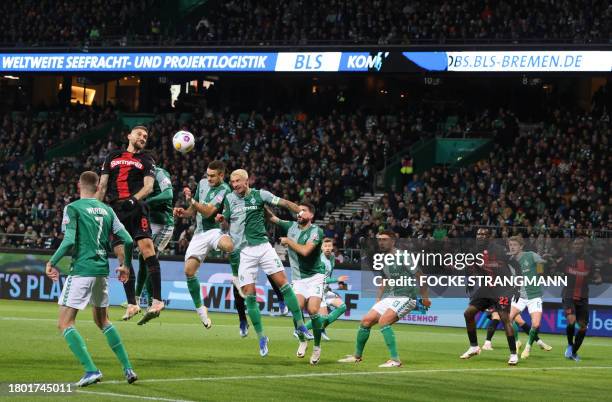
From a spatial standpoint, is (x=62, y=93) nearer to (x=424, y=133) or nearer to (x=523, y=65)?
(x=424, y=133)

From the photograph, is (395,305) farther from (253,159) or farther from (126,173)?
(253,159)

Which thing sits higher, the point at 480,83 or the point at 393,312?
the point at 480,83

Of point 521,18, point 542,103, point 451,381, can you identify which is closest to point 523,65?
point 521,18

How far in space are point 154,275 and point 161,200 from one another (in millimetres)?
1157

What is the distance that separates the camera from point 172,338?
20.9 metres

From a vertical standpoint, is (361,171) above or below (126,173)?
above

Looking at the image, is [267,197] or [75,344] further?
[267,197]

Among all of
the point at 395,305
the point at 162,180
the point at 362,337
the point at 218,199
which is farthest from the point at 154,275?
the point at 395,305

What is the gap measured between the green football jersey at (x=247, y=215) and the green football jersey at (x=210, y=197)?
32 cm

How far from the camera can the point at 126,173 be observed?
15891 mm

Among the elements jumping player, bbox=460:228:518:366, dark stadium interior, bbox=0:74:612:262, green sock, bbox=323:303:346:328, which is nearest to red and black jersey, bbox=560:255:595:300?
jumping player, bbox=460:228:518:366

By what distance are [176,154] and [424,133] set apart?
1003 cm

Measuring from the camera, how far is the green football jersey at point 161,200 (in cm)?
1616

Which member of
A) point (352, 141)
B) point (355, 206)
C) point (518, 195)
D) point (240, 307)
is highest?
point (352, 141)
